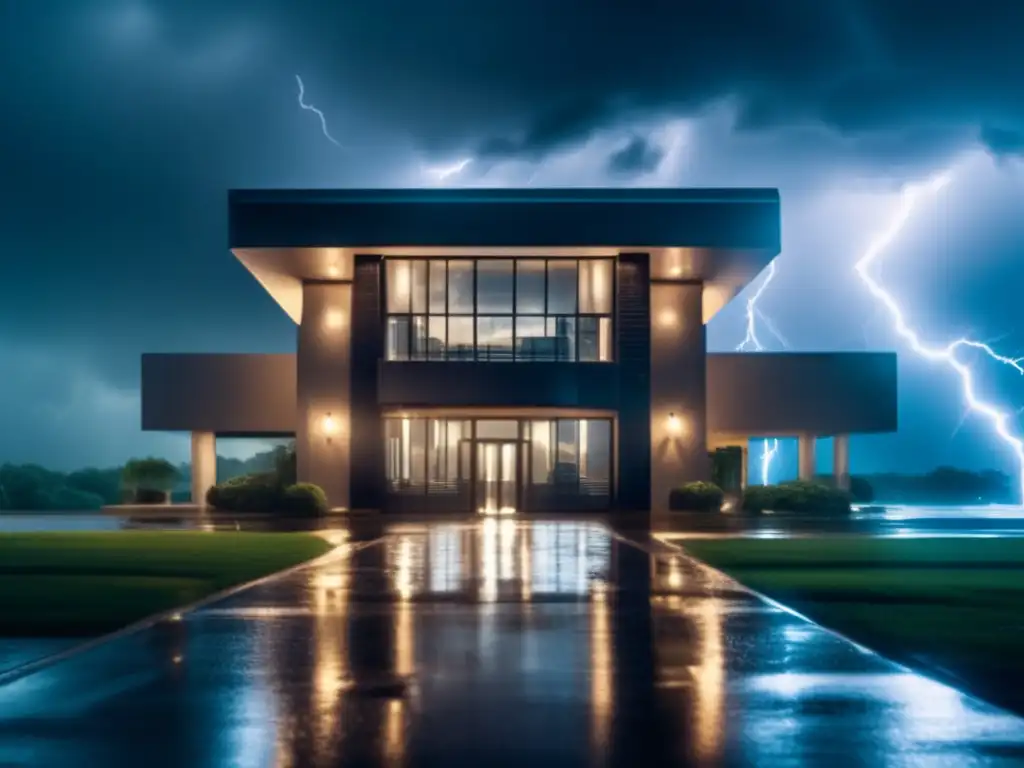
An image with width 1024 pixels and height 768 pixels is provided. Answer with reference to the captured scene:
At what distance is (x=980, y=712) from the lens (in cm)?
695

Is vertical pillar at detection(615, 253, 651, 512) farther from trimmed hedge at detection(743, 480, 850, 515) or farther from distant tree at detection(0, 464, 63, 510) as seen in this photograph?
distant tree at detection(0, 464, 63, 510)

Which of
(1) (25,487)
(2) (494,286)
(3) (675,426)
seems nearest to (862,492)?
(3) (675,426)

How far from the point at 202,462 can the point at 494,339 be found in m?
16.6

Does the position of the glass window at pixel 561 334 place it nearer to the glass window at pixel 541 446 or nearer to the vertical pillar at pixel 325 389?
the glass window at pixel 541 446

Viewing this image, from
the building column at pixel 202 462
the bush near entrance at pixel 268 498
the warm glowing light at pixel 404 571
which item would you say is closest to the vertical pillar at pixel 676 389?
the bush near entrance at pixel 268 498

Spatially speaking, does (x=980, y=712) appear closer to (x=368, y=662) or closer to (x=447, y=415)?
(x=368, y=662)

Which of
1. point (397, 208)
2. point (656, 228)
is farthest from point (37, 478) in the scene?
point (656, 228)

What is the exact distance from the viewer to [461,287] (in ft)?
121

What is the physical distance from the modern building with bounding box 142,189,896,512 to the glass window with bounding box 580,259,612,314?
0.14 feet

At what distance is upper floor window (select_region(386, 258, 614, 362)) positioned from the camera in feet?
120

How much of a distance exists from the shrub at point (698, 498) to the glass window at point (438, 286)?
29.2 feet

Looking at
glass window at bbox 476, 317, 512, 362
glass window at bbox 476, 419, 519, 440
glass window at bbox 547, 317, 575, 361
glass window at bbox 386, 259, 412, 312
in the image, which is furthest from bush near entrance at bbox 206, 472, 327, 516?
glass window at bbox 547, 317, 575, 361

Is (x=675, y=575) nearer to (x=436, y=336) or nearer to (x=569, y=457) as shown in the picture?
(x=569, y=457)

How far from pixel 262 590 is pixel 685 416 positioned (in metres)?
26.3
